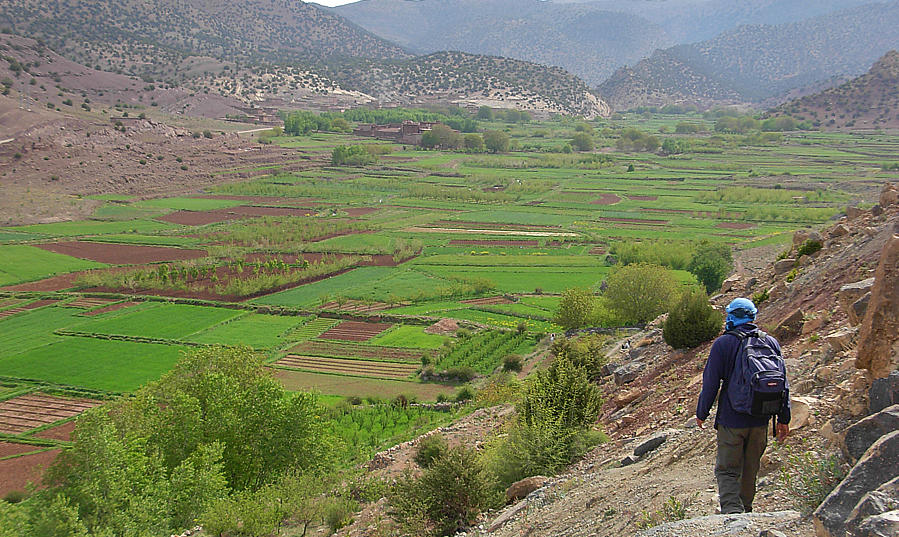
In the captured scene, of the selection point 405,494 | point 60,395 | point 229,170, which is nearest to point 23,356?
point 60,395

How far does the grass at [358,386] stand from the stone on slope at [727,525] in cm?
2823

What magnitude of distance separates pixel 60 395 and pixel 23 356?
23.6ft

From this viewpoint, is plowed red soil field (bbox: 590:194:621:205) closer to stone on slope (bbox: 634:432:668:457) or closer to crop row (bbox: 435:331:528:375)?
crop row (bbox: 435:331:528:375)

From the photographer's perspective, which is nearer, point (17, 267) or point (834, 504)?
point (834, 504)

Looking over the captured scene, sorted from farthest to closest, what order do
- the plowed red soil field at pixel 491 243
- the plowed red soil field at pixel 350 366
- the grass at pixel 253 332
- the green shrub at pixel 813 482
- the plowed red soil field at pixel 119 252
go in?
the plowed red soil field at pixel 491 243, the plowed red soil field at pixel 119 252, the grass at pixel 253 332, the plowed red soil field at pixel 350 366, the green shrub at pixel 813 482

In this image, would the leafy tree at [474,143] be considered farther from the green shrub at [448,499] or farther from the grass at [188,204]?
the green shrub at [448,499]

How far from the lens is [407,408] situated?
111 ft

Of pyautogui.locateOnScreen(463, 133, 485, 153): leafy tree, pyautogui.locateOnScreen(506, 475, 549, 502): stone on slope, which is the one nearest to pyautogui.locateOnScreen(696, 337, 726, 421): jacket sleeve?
pyautogui.locateOnScreen(506, 475, 549, 502): stone on slope

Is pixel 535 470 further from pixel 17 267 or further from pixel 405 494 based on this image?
pixel 17 267

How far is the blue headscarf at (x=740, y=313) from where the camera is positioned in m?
7.81

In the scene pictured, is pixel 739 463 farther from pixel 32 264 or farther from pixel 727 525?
pixel 32 264

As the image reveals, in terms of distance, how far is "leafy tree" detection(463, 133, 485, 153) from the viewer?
15350cm

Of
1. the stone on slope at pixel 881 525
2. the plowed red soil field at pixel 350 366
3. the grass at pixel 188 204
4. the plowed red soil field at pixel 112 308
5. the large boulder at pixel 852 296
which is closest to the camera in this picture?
the stone on slope at pixel 881 525

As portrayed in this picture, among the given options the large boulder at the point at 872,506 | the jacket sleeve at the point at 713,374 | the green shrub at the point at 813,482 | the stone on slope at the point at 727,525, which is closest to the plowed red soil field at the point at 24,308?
the stone on slope at the point at 727,525
